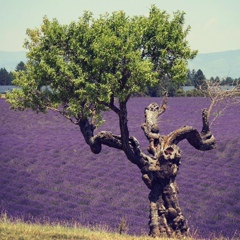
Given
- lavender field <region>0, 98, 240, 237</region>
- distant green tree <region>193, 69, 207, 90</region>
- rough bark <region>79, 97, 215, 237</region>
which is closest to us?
rough bark <region>79, 97, 215, 237</region>

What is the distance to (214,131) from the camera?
89.4ft

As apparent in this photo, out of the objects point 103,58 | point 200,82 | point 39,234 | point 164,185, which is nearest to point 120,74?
point 103,58

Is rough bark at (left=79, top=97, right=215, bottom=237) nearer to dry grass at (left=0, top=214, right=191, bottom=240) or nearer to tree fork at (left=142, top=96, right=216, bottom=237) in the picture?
tree fork at (left=142, top=96, right=216, bottom=237)

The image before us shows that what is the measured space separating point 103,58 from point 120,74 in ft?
1.44

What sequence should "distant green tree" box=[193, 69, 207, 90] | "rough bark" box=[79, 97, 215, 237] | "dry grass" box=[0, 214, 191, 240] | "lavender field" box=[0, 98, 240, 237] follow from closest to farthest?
"dry grass" box=[0, 214, 191, 240] < "rough bark" box=[79, 97, 215, 237] < "distant green tree" box=[193, 69, 207, 90] < "lavender field" box=[0, 98, 240, 237]

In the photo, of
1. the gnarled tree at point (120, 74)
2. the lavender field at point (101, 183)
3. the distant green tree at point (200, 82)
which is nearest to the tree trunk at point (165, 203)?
the gnarled tree at point (120, 74)

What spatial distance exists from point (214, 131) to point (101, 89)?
57.7ft

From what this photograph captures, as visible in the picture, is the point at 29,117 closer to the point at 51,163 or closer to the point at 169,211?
the point at 51,163

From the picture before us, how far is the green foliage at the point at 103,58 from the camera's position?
10.4 metres

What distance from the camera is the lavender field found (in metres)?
14.4

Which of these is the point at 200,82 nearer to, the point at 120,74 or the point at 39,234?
the point at 120,74

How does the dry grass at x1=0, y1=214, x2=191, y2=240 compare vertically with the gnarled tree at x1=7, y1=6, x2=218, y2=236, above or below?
below

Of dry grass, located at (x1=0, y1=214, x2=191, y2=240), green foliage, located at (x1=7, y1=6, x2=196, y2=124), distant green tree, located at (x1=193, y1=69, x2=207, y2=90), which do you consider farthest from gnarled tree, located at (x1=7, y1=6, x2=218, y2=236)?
dry grass, located at (x1=0, y1=214, x2=191, y2=240)

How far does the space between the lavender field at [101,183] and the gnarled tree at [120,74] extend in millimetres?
2024
